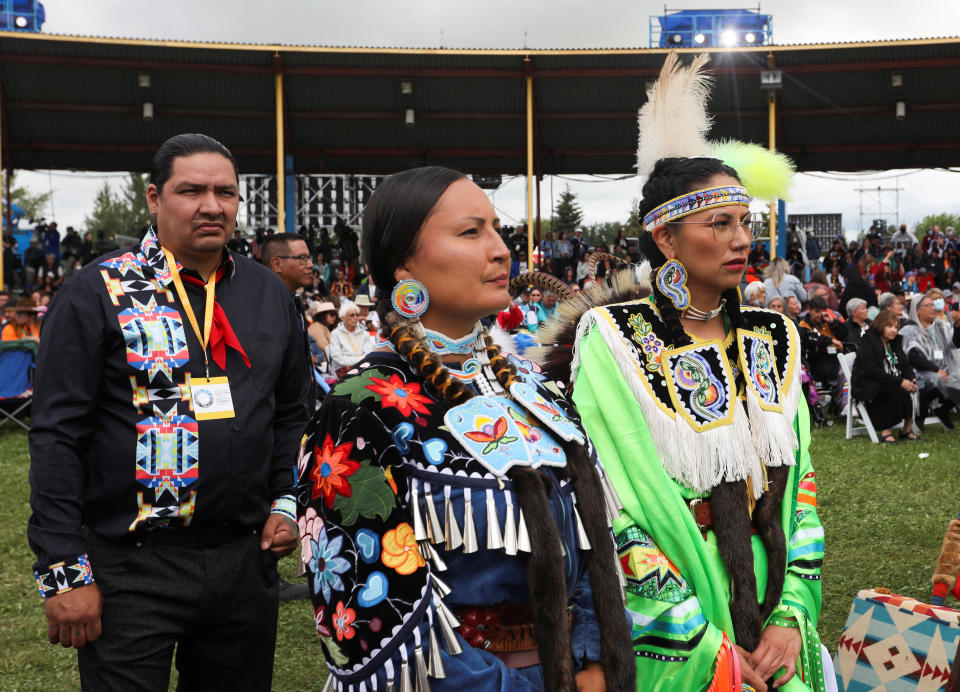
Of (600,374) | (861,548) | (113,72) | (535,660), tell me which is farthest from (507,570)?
(113,72)

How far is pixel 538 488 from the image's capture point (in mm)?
1575

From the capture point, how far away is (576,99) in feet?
60.8

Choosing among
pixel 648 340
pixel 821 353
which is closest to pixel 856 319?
pixel 821 353

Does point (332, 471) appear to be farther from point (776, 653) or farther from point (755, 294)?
point (755, 294)

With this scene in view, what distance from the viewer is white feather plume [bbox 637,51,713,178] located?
2697mm

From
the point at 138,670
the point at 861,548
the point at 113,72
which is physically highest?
the point at 113,72

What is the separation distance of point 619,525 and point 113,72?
17280 mm

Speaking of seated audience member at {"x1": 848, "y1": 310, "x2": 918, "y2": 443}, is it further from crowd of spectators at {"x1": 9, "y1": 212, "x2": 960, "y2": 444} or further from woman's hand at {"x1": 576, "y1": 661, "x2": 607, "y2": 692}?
woman's hand at {"x1": 576, "y1": 661, "x2": 607, "y2": 692}

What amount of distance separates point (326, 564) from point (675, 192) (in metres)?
1.45

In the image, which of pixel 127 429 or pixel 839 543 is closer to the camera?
pixel 127 429

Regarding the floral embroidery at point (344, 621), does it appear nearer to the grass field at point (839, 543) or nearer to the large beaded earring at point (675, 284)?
the large beaded earring at point (675, 284)

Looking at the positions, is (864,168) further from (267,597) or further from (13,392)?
(267,597)

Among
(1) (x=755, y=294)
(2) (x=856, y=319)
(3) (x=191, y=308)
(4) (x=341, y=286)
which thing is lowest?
(2) (x=856, y=319)

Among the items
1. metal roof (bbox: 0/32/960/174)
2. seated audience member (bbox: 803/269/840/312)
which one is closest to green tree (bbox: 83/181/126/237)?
metal roof (bbox: 0/32/960/174)
